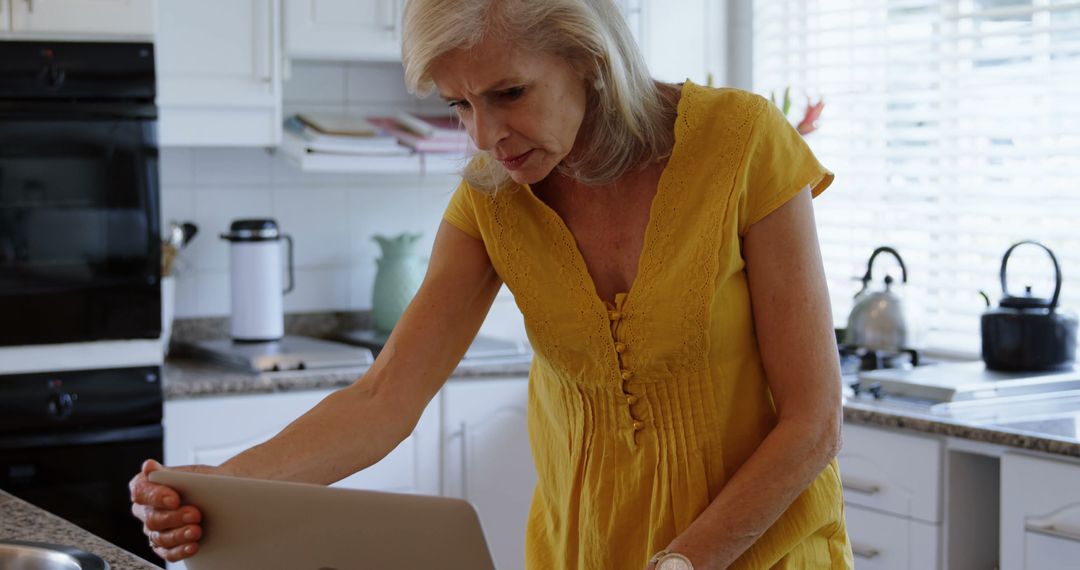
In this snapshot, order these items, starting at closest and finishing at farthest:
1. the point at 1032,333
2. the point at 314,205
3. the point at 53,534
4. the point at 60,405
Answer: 1. the point at 53,534
2. the point at 1032,333
3. the point at 60,405
4. the point at 314,205

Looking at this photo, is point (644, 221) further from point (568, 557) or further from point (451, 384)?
point (451, 384)

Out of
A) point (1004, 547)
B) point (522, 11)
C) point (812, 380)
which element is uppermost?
point (522, 11)

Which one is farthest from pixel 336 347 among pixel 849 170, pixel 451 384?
pixel 849 170

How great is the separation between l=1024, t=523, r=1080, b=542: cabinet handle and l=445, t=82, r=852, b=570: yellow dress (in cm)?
89

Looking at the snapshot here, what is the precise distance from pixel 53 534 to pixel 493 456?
1.70 metres

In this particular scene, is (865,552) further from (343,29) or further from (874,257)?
(343,29)

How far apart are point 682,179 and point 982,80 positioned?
5.98ft

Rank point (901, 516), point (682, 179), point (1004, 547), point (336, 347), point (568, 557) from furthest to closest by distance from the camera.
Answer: point (336, 347), point (901, 516), point (1004, 547), point (568, 557), point (682, 179)

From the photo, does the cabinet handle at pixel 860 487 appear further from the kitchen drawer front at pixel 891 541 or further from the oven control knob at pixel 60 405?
the oven control knob at pixel 60 405

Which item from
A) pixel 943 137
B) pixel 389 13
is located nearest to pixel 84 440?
pixel 389 13

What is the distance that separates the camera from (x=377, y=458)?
1.36 m

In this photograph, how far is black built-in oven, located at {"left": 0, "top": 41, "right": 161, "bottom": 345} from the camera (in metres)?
2.65

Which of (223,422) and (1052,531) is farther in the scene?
(223,422)

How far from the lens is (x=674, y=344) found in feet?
4.35
